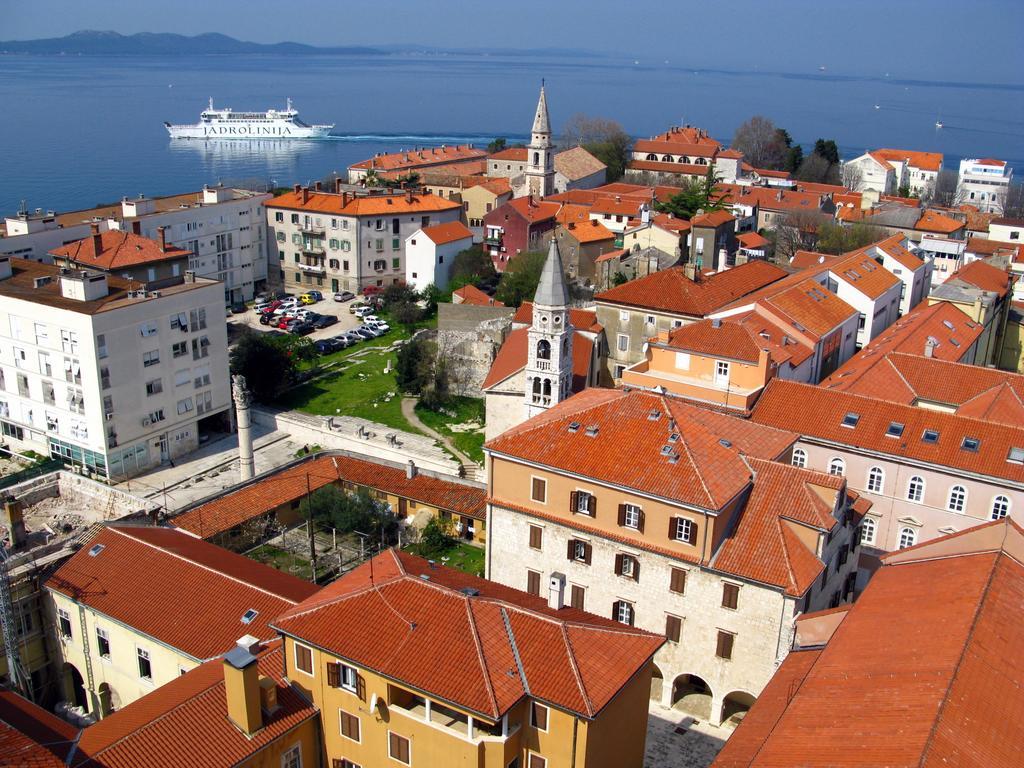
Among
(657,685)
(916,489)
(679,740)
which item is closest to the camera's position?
(679,740)

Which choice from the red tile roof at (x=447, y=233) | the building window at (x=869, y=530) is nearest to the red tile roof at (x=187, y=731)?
the building window at (x=869, y=530)

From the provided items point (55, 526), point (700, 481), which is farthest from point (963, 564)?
point (55, 526)

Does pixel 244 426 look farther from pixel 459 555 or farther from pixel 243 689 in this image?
pixel 243 689

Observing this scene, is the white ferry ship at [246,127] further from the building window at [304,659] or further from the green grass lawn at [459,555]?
the building window at [304,659]

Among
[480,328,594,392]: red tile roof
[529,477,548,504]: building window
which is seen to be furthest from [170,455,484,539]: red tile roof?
[529,477,548,504]: building window

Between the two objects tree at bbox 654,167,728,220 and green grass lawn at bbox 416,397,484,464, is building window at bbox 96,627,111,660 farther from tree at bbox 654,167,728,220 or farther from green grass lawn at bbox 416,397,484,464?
tree at bbox 654,167,728,220

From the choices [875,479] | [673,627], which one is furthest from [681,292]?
[673,627]

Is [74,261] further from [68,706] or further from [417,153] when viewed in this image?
[417,153]
